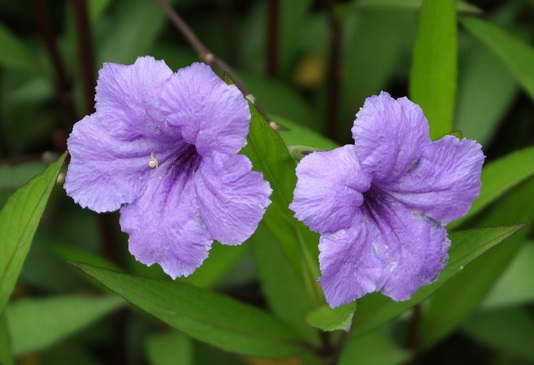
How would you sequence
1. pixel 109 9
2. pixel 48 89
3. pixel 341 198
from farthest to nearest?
pixel 109 9
pixel 48 89
pixel 341 198

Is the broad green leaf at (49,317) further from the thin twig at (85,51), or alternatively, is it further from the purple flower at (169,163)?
the purple flower at (169,163)

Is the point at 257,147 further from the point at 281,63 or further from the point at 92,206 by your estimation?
the point at 281,63

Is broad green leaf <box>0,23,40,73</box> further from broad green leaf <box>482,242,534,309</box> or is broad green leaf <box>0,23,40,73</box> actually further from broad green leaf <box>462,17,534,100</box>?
broad green leaf <box>482,242,534,309</box>

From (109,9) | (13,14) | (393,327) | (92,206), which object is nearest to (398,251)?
(92,206)

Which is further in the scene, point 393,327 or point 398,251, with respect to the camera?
point 393,327

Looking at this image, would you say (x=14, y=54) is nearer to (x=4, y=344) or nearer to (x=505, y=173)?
(x=4, y=344)

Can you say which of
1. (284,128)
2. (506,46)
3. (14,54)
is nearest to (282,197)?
(284,128)

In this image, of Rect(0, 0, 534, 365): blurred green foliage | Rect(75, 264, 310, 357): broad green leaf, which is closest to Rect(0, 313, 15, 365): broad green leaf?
Rect(0, 0, 534, 365): blurred green foliage
